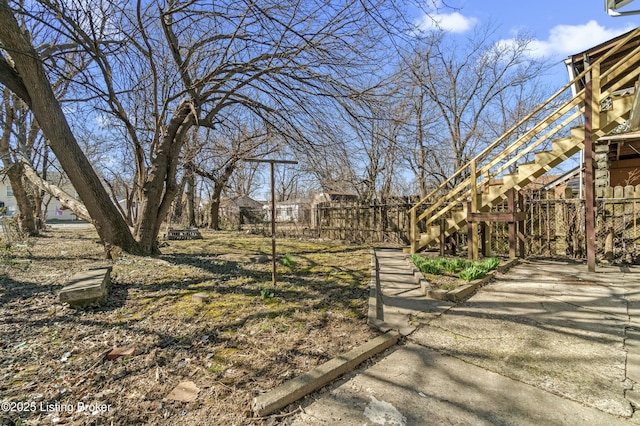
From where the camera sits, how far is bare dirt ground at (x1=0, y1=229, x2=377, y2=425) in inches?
76.5

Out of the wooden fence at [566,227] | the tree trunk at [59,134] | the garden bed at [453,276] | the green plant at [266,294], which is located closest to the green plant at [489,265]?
the garden bed at [453,276]

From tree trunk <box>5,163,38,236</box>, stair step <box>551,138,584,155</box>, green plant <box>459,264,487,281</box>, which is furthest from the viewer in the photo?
Result: tree trunk <box>5,163,38,236</box>

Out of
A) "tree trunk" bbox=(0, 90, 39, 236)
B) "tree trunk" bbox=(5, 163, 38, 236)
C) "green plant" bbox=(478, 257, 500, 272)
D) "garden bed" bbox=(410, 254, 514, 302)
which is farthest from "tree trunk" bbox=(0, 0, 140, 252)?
"tree trunk" bbox=(5, 163, 38, 236)

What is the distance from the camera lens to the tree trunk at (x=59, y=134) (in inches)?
183

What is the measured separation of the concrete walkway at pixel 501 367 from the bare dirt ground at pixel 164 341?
436 mm

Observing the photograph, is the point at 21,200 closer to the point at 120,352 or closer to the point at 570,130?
the point at 120,352

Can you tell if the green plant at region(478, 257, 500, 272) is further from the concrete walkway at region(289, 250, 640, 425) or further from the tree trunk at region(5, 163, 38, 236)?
the tree trunk at region(5, 163, 38, 236)

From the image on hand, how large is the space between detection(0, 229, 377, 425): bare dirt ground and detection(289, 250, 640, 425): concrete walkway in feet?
1.43

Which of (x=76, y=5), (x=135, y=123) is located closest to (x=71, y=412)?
(x=76, y=5)

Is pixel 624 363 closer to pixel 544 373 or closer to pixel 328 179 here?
pixel 544 373

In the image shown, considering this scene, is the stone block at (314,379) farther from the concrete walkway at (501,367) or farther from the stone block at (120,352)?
the stone block at (120,352)

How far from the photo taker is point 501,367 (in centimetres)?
242

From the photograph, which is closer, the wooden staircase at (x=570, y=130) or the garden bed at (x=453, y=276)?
the garden bed at (x=453, y=276)

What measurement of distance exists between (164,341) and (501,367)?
9.41 feet
